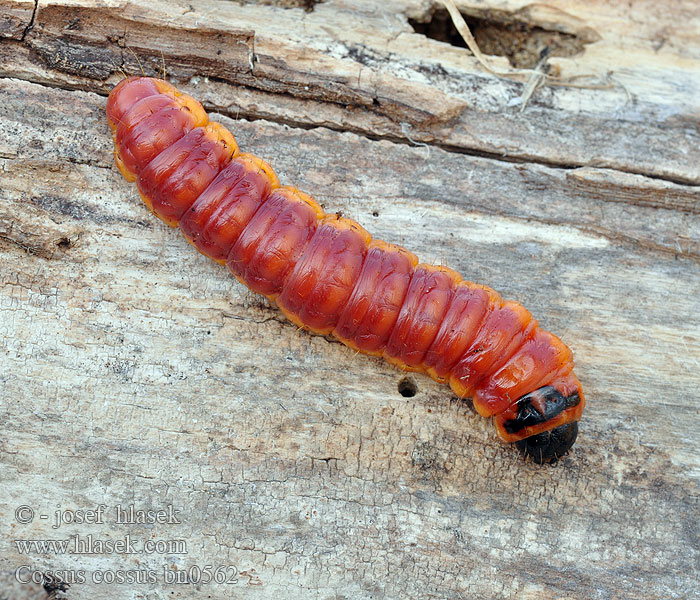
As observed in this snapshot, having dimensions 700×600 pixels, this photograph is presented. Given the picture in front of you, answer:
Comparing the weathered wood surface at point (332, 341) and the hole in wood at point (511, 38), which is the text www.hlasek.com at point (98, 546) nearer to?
the weathered wood surface at point (332, 341)

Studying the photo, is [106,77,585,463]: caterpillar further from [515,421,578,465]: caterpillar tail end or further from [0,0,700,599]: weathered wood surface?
[0,0,700,599]: weathered wood surface

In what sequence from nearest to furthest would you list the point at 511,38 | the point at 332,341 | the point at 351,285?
1. the point at 351,285
2. the point at 332,341
3. the point at 511,38

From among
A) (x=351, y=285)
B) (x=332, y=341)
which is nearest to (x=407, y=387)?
(x=332, y=341)

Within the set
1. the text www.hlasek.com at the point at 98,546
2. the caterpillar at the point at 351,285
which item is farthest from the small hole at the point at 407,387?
the text www.hlasek.com at the point at 98,546

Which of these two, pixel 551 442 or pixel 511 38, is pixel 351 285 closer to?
pixel 551 442

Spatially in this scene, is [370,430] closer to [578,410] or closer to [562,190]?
[578,410]

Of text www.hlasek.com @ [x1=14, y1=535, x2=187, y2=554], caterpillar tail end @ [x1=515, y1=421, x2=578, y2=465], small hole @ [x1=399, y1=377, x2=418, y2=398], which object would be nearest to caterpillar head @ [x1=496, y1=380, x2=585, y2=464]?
caterpillar tail end @ [x1=515, y1=421, x2=578, y2=465]

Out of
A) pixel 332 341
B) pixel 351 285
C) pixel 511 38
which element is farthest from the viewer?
pixel 511 38

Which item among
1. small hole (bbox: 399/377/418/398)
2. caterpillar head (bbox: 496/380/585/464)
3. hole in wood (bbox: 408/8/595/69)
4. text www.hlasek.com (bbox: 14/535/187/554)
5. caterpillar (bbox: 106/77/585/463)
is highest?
hole in wood (bbox: 408/8/595/69)
